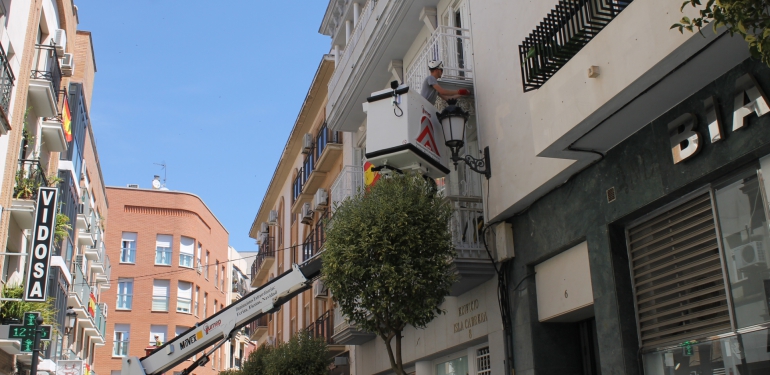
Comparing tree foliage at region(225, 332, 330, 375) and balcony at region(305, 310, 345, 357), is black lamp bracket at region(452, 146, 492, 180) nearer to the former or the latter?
tree foliage at region(225, 332, 330, 375)

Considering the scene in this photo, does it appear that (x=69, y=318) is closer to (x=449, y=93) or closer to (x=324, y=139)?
(x=324, y=139)

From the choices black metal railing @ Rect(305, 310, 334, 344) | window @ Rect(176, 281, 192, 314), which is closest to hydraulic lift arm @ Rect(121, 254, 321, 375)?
black metal railing @ Rect(305, 310, 334, 344)

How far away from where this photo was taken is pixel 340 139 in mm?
23359

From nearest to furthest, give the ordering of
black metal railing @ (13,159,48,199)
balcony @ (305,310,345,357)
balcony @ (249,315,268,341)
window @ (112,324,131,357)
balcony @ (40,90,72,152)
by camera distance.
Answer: black metal railing @ (13,159,48,199) → balcony @ (40,90,72,152) → balcony @ (305,310,345,357) → balcony @ (249,315,268,341) → window @ (112,324,131,357)

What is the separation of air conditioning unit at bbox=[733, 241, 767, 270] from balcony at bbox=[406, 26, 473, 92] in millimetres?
6440

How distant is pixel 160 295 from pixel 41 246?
113ft

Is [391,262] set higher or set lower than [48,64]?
lower

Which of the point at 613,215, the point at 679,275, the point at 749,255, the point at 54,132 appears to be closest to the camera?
the point at 749,255

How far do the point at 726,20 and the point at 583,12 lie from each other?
460 centimetres

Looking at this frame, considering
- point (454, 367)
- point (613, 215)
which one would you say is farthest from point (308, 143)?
point (613, 215)

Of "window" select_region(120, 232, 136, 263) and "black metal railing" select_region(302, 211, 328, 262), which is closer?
"black metal railing" select_region(302, 211, 328, 262)

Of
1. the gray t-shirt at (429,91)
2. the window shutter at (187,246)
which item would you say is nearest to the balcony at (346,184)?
the gray t-shirt at (429,91)

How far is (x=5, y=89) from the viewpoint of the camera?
1449 cm

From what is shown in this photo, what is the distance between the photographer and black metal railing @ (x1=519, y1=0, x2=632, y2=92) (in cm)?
858
